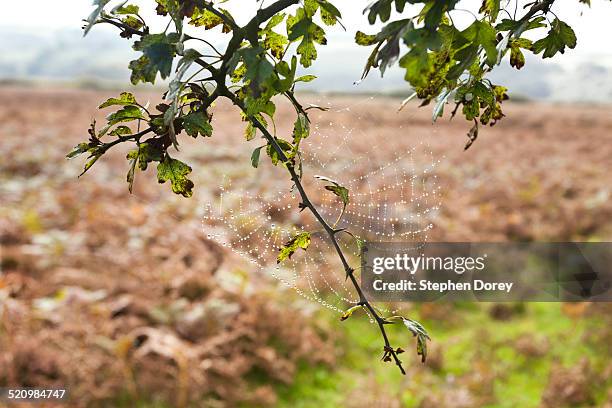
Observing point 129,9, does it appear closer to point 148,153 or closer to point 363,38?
point 148,153

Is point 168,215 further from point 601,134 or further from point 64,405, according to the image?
point 601,134

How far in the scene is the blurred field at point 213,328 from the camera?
438 cm

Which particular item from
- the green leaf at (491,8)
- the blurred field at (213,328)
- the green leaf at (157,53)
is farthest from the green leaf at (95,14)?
the blurred field at (213,328)

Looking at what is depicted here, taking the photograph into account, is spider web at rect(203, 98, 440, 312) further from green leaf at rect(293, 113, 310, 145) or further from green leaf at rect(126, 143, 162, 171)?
green leaf at rect(126, 143, 162, 171)

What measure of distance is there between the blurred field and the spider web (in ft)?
1.06

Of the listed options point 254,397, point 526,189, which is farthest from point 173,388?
point 526,189

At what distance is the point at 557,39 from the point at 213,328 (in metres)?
4.25

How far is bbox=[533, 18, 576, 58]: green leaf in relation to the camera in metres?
1.18

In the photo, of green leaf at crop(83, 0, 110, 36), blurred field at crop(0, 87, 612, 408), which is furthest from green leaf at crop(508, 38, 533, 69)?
blurred field at crop(0, 87, 612, 408)

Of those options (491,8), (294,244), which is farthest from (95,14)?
(491,8)

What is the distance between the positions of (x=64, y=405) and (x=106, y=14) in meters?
3.73

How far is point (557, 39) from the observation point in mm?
1187

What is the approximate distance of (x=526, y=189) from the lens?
10.2 m

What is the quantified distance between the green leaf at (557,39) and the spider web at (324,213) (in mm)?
3184
